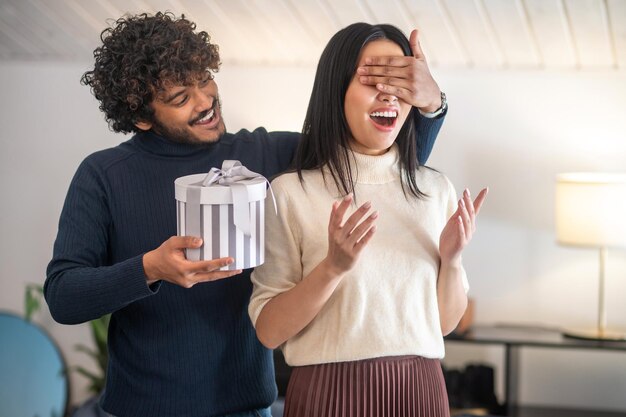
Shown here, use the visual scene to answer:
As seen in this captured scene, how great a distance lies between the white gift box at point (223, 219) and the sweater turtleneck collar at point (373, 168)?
0.59 ft

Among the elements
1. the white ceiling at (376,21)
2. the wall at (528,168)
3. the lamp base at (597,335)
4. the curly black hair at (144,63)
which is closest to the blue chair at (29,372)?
the wall at (528,168)

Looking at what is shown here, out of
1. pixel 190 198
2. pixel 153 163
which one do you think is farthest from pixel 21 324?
pixel 190 198

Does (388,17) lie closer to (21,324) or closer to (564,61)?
(564,61)

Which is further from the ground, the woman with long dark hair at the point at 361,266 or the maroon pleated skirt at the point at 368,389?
the woman with long dark hair at the point at 361,266

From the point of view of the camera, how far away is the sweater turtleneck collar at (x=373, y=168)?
1487 mm

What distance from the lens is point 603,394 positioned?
396 centimetres

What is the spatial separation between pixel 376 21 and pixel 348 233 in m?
2.16

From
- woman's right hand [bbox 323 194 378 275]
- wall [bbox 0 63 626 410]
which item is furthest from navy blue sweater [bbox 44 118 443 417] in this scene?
wall [bbox 0 63 626 410]

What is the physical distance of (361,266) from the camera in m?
1.41

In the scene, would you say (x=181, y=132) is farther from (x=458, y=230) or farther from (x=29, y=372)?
(x=29, y=372)

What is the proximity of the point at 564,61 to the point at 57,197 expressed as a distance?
248cm

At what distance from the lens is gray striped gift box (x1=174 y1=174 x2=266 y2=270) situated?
1380mm

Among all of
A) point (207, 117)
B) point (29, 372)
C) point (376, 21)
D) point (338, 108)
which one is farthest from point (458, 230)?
point (29, 372)

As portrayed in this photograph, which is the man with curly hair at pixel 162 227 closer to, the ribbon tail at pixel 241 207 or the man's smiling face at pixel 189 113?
the man's smiling face at pixel 189 113
